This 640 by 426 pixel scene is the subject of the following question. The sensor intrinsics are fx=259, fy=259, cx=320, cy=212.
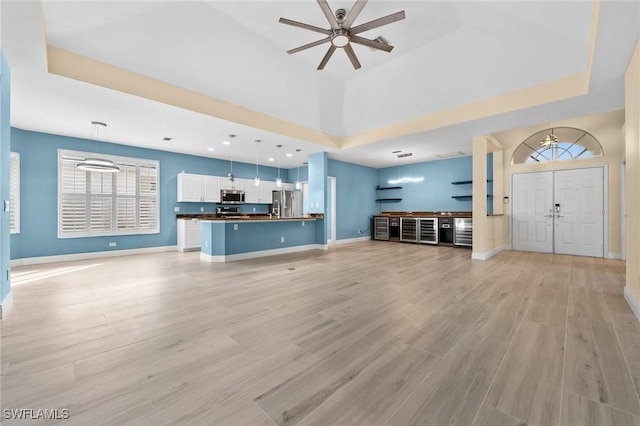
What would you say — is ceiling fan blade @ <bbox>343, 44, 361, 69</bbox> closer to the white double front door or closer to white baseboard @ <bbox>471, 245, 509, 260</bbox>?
white baseboard @ <bbox>471, 245, 509, 260</bbox>

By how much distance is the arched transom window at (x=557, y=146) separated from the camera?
5.82 meters

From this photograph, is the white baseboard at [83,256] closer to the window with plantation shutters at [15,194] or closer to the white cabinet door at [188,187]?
the window with plantation shutters at [15,194]

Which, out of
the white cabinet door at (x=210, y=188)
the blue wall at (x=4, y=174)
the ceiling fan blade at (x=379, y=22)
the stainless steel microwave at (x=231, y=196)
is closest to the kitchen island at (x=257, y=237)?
the white cabinet door at (x=210, y=188)

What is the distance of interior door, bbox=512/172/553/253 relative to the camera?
6.40 m

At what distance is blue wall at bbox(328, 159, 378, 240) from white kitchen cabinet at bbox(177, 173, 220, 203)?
3.55 m

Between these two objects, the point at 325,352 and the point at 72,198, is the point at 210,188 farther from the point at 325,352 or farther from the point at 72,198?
the point at 325,352

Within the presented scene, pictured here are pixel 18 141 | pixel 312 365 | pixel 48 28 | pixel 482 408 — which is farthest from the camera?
pixel 18 141

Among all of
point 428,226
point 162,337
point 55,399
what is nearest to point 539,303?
point 162,337

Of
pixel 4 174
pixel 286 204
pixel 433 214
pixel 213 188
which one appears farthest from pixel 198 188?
pixel 433 214

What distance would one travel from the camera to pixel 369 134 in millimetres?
6250

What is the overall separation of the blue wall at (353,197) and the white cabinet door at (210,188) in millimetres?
3489

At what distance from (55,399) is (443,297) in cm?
336

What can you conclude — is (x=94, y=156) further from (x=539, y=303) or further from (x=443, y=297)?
(x=539, y=303)

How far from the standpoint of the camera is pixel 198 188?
7367 millimetres
